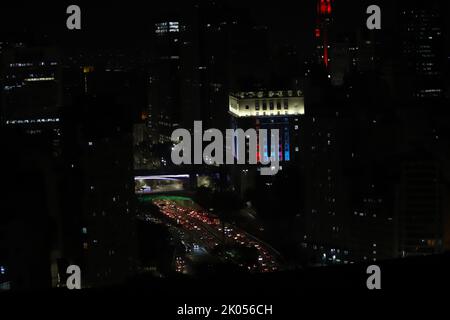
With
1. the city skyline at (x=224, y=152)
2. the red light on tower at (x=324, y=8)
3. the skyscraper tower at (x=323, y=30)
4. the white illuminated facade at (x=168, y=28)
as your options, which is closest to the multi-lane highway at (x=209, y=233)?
the city skyline at (x=224, y=152)

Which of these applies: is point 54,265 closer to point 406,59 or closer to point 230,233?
point 230,233

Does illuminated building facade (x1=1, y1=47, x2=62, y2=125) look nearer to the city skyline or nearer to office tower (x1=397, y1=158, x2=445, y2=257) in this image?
the city skyline

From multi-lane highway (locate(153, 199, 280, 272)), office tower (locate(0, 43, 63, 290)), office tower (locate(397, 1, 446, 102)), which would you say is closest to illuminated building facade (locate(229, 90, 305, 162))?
multi-lane highway (locate(153, 199, 280, 272))

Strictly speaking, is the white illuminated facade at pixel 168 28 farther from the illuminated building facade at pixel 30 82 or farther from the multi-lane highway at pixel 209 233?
the multi-lane highway at pixel 209 233
